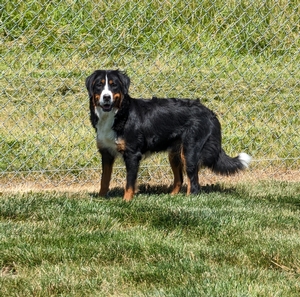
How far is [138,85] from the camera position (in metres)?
8.34

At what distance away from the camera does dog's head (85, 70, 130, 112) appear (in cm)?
557

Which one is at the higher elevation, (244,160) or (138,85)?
(138,85)

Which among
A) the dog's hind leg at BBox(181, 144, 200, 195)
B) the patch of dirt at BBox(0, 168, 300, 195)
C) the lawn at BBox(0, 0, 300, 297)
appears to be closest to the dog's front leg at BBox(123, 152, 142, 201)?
the lawn at BBox(0, 0, 300, 297)

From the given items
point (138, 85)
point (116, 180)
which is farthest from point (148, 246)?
point (138, 85)

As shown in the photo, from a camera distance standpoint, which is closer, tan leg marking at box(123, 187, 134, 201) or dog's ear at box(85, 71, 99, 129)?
dog's ear at box(85, 71, 99, 129)

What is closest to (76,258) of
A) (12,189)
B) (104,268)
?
(104,268)

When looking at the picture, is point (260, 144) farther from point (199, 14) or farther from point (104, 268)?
A: point (104, 268)

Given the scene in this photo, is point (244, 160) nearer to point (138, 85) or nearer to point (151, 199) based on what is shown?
point (151, 199)

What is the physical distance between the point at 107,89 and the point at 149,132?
2.01ft

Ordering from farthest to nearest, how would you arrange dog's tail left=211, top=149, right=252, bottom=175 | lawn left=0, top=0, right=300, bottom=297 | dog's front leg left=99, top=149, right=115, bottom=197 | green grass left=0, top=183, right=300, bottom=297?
dog's tail left=211, top=149, right=252, bottom=175
dog's front leg left=99, top=149, right=115, bottom=197
lawn left=0, top=0, right=300, bottom=297
green grass left=0, top=183, right=300, bottom=297

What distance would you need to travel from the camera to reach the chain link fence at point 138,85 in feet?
22.7

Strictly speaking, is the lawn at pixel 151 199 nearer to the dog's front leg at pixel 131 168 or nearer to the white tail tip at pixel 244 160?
the dog's front leg at pixel 131 168

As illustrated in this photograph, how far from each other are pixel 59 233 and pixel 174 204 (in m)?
1.27

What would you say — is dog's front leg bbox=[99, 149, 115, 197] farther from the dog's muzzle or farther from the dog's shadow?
the dog's muzzle
